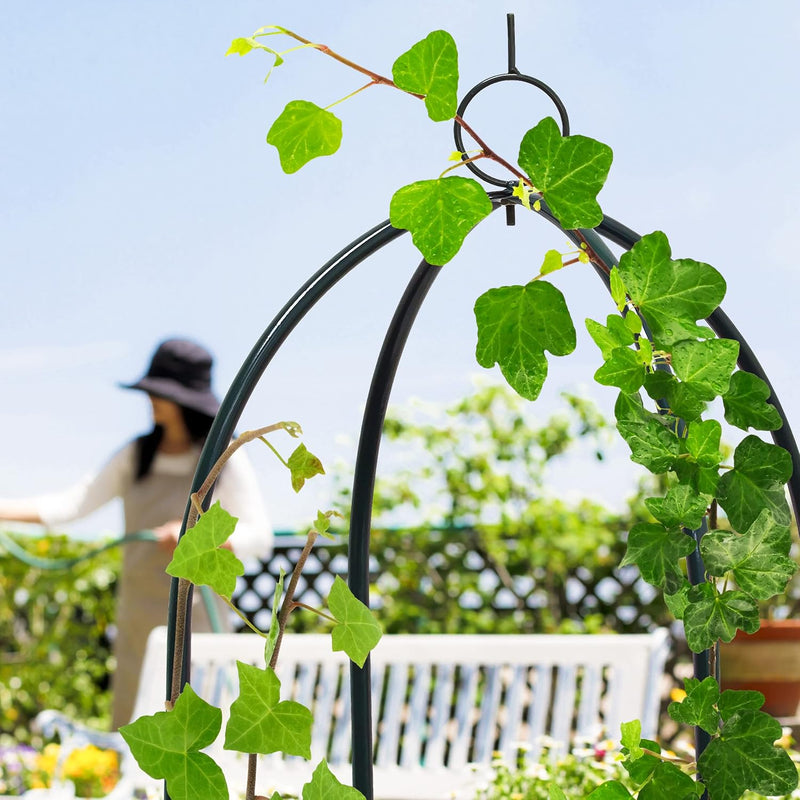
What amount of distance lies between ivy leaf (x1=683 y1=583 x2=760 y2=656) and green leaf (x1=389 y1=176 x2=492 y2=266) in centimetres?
24

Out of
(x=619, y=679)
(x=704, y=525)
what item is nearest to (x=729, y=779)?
(x=704, y=525)

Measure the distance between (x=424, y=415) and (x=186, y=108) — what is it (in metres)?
9.52

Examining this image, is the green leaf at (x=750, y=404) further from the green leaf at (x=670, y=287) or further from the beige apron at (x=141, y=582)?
the beige apron at (x=141, y=582)

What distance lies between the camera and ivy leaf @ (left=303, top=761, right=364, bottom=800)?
491mm

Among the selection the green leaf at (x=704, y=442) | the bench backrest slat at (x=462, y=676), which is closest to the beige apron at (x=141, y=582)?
the bench backrest slat at (x=462, y=676)

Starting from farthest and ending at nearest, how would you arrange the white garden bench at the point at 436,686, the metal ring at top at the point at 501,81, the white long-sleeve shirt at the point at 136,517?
the white long-sleeve shirt at the point at 136,517 → the white garden bench at the point at 436,686 → the metal ring at top at the point at 501,81

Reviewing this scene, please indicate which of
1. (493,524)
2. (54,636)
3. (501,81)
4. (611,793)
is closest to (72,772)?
(493,524)

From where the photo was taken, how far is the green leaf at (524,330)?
0.49 m

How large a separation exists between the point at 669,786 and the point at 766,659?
250 centimetres

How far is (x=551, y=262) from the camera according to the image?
1.67ft

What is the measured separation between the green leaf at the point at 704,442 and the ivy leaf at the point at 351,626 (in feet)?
0.67

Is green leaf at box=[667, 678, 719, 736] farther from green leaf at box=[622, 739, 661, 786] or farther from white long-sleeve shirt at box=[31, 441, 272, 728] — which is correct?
white long-sleeve shirt at box=[31, 441, 272, 728]

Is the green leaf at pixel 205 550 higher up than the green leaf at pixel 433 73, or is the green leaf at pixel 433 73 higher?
the green leaf at pixel 433 73

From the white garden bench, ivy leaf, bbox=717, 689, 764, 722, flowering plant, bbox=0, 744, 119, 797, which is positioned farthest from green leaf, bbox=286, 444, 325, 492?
flowering plant, bbox=0, 744, 119, 797
